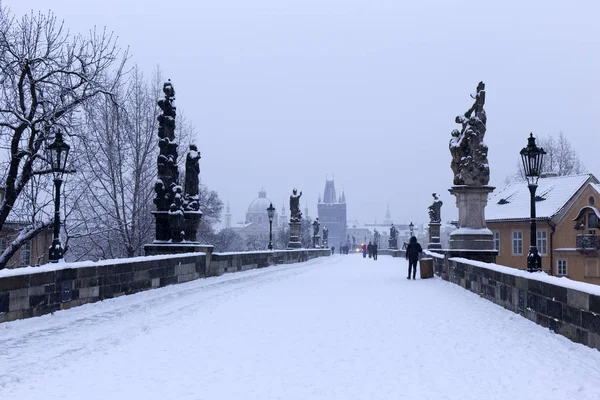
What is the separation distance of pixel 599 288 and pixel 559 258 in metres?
39.2

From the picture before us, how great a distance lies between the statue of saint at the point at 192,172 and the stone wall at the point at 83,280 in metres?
2.57

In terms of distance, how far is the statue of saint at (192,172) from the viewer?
22547 millimetres

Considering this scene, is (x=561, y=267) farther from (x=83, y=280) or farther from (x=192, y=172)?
(x=83, y=280)

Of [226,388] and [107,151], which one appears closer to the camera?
[226,388]

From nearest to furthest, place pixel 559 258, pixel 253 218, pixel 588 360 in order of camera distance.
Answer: pixel 588 360 < pixel 559 258 < pixel 253 218

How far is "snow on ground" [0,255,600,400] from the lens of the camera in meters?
6.04

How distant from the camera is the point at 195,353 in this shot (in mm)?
7789

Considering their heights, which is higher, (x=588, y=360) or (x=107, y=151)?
(x=107, y=151)

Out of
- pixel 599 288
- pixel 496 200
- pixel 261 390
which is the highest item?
pixel 496 200

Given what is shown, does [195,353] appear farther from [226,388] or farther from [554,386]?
[554,386]

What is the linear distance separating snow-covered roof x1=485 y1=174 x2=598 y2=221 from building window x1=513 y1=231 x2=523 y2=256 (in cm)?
137

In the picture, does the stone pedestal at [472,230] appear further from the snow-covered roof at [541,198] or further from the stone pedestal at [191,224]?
the snow-covered roof at [541,198]

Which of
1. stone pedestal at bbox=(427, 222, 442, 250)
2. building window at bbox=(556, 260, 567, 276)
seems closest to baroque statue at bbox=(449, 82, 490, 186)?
stone pedestal at bbox=(427, 222, 442, 250)

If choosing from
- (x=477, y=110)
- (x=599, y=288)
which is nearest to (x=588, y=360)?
(x=599, y=288)
